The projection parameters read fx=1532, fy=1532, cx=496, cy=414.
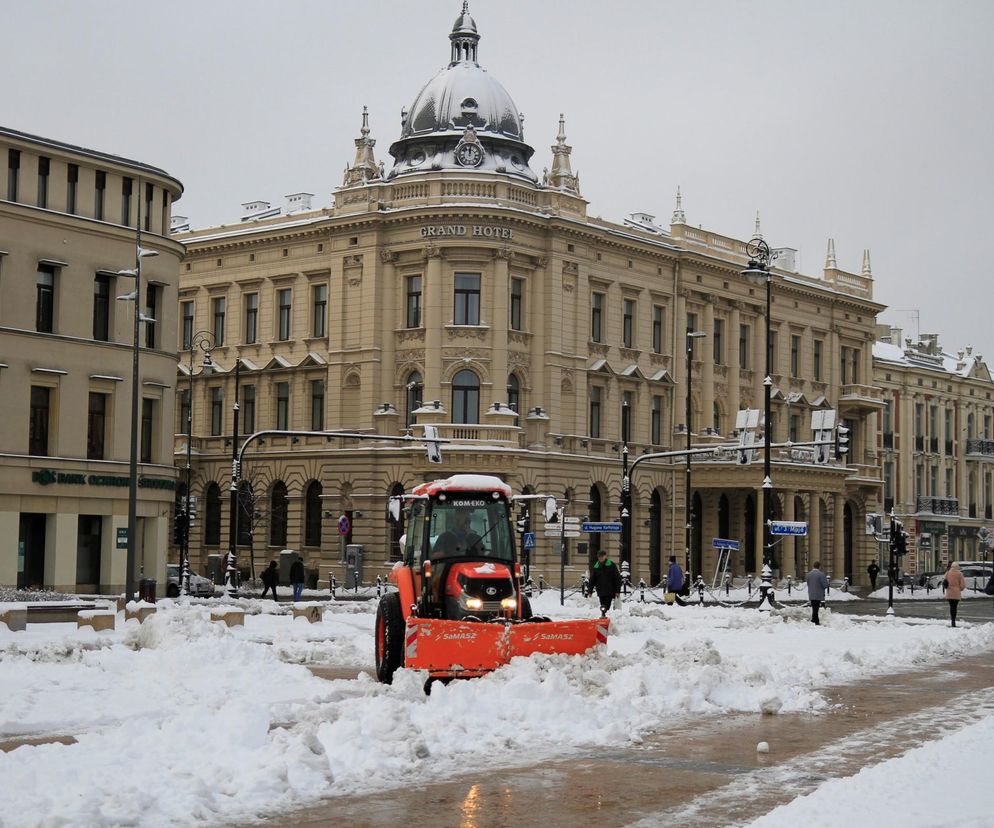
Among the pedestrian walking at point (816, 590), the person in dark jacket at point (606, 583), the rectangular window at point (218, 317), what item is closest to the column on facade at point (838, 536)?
the rectangular window at point (218, 317)

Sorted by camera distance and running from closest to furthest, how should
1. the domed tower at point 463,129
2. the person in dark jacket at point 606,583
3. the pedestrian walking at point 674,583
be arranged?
the person in dark jacket at point 606,583, the pedestrian walking at point 674,583, the domed tower at point 463,129

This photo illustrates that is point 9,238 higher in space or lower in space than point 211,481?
higher

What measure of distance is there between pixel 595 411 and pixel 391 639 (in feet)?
151

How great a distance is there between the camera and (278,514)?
64812mm

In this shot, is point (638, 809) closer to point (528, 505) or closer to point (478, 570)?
point (478, 570)

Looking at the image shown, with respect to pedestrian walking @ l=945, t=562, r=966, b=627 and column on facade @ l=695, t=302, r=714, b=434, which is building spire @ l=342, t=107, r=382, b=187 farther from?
pedestrian walking @ l=945, t=562, r=966, b=627

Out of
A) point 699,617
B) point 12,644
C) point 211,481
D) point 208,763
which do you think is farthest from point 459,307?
point 208,763

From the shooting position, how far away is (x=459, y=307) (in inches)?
2395

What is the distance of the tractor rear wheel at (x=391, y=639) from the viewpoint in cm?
1972

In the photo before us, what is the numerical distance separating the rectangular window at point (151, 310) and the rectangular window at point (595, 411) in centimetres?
2153

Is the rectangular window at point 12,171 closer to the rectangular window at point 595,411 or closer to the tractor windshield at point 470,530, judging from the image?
the rectangular window at point 595,411

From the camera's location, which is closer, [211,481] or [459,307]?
[459,307]

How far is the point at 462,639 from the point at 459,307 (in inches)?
1701

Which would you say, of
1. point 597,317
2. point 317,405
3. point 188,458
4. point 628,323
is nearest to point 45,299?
point 188,458
